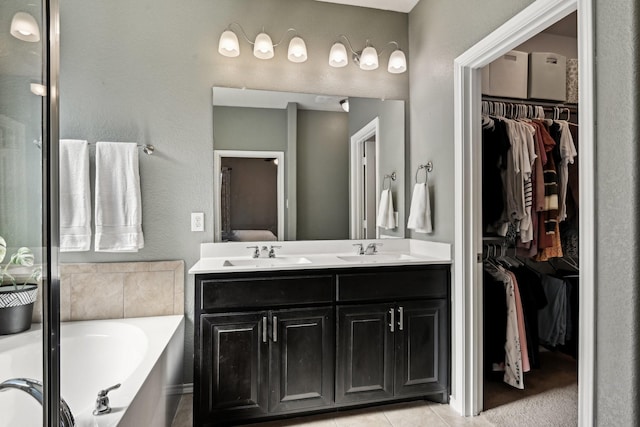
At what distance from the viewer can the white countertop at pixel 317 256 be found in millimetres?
1957

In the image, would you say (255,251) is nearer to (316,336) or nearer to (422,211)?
(316,336)

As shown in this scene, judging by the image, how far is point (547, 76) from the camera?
259 cm

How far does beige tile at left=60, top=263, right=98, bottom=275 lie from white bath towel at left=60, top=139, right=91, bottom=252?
111 mm

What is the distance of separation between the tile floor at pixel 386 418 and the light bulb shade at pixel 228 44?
223cm

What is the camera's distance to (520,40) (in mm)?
1698

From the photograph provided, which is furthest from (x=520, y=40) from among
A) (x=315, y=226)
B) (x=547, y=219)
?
(x=315, y=226)

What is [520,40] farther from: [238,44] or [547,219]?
[238,44]

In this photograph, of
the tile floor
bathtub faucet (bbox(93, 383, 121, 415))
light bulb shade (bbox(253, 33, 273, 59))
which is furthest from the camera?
light bulb shade (bbox(253, 33, 273, 59))

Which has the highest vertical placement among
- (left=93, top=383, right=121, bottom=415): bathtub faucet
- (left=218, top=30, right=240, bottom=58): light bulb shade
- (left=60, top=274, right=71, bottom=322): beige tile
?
(left=218, top=30, right=240, bottom=58): light bulb shade

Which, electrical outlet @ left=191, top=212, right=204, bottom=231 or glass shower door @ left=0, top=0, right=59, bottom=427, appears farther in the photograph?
electrical outlet @ left=191, top=212, right=204, bottom=231

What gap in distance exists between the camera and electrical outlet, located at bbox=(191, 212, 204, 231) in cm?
232

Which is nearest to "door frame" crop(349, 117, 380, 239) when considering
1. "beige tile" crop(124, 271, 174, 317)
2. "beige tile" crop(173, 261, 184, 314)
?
"beige tile" crop(173, 261, 184, 314)

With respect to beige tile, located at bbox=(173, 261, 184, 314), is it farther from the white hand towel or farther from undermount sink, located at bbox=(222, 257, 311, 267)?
the white hand towel

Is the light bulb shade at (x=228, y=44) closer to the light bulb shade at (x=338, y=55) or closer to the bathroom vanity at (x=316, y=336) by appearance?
the light bulb shade at (x=338, y=55)
